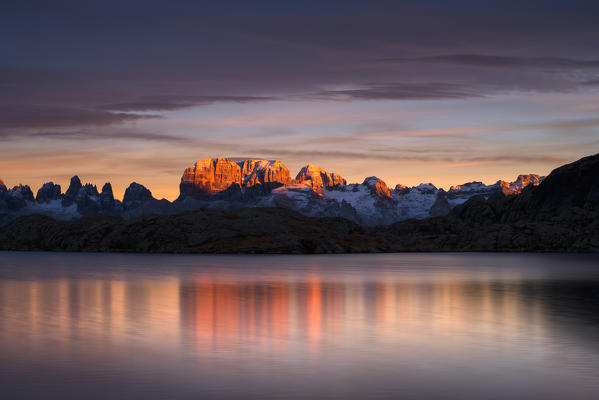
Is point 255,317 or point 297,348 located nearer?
point 297,348

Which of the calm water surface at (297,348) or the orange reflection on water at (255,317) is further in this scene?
the orange reflection on water at (255,317)

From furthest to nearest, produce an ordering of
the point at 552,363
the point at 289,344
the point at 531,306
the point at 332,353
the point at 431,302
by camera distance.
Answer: the point at 431,302 → the point at 531,306 → the point at 289,344 → the point at 332,353 → the point at 552,363

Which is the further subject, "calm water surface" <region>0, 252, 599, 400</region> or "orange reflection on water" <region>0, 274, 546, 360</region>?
"orange reflection on water" <region>0, 274, 546, 360</region>

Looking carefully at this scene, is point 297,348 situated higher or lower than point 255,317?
higher

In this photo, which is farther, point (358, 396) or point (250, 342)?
point (250, 342)

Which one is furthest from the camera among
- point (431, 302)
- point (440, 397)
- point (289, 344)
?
point (431, 302)

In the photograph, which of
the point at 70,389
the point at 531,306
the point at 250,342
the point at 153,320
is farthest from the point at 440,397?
the point at 531,306

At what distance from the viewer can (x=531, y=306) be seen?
70.2 meters

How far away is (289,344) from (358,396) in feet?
50.2

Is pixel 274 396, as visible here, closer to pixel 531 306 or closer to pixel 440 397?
pixel 440 397

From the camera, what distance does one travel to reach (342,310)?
213 feet

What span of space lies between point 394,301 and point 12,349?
152 feet

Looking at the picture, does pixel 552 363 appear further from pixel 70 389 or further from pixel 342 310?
pixel 342 310

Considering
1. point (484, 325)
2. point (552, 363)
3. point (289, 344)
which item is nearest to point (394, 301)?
point (484, 325)
